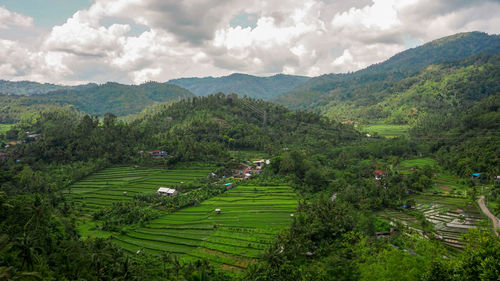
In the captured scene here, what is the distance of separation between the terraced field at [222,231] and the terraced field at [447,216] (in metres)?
15.6

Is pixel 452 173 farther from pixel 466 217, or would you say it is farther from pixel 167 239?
pixel 167 239

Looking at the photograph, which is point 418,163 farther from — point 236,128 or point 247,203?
point 236,128

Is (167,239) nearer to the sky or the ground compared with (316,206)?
nearer to the ground

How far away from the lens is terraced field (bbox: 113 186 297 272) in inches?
1142

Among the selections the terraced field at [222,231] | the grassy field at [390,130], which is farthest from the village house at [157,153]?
the grassy field at [390,130]

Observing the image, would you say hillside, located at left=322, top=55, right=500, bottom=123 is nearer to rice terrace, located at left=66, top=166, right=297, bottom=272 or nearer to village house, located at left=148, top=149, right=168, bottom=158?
rice terrace, located at left=66, top=166, right=297, bottom=272

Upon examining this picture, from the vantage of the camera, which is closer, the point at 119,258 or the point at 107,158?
the point at 119,258

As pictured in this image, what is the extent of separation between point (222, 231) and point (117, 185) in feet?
83.7

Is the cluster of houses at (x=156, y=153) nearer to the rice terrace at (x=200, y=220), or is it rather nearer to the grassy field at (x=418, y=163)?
the rice terrace at (x=200, y=220)

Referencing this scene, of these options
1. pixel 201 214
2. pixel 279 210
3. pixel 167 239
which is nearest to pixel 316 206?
pixel 279 210

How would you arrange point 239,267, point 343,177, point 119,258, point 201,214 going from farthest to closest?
point 343,177 → point 201,214 → point 239,267 → point 119,258

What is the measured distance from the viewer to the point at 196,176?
174 ft

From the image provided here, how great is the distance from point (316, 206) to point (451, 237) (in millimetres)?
15663

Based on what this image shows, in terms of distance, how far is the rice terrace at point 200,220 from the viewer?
29.6m
